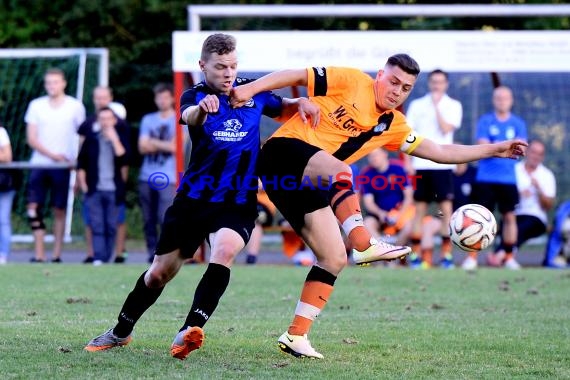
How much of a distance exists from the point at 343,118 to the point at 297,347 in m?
1.48

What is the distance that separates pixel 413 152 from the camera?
22.6 ft

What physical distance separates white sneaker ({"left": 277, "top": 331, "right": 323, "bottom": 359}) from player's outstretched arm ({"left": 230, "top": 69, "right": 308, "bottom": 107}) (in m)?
1.40

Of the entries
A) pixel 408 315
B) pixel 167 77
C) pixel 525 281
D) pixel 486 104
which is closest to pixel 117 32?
pixel 167 77

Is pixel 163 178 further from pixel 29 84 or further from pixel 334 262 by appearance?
pixel 334 262

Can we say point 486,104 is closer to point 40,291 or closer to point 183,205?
point 40,291

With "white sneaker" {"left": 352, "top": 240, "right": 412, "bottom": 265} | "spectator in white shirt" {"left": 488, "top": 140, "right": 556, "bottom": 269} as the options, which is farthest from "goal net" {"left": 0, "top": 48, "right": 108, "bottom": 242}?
"white sneaker" {"left": 352, "top": 240, "right": 412, "bottom": 265}

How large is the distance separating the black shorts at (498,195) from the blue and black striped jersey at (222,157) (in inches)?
311

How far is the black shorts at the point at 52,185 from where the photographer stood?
13938 mm

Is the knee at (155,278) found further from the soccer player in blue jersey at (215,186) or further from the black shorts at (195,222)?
the black shorts at (195,222)

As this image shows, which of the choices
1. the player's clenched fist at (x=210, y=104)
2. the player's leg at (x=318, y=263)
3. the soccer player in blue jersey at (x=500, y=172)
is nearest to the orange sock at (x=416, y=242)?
the soccer player in blue jersey at (x=500, y=172)

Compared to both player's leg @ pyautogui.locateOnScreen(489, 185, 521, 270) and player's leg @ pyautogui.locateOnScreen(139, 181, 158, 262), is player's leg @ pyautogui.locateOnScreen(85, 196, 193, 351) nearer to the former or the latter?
player's leg @ pyautogui.locateOnScreen(139, 181, 158, 262)

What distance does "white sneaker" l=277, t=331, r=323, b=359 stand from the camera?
6230mm

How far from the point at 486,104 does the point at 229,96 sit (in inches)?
439

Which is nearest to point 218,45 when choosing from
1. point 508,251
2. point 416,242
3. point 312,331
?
point 312,331
